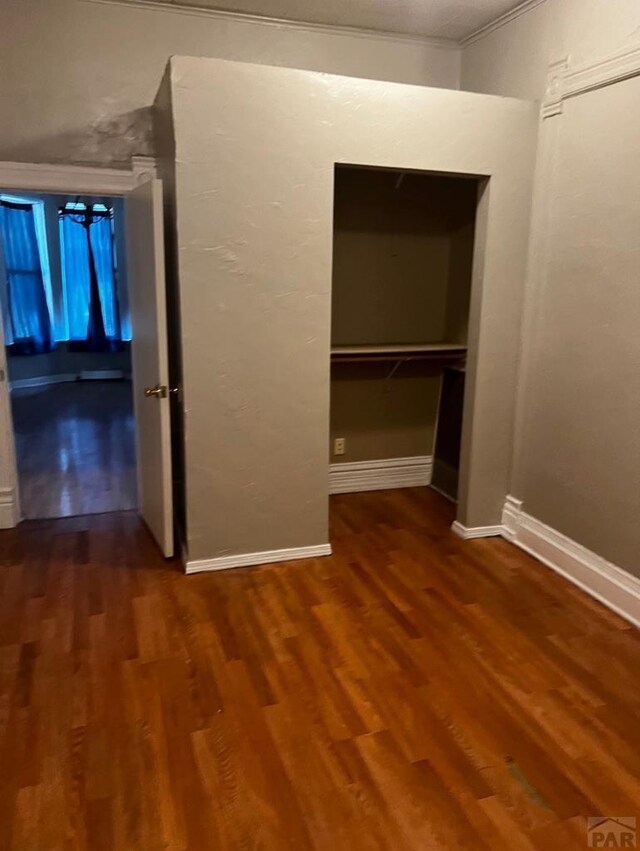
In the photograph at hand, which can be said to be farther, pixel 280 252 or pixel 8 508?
pixel 8 508

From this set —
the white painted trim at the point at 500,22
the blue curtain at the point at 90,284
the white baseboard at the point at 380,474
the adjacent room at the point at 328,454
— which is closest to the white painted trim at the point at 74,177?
the adjacent room at the point at 328,454

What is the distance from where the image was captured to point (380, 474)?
435 cm

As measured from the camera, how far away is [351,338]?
406cm

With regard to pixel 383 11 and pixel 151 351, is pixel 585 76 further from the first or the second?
pixel 151 351

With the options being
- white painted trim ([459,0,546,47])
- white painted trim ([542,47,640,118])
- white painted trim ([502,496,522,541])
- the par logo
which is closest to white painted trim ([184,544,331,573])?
white painted trim ([502,496,522,541])

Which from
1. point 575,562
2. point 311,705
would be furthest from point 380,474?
point 311,705

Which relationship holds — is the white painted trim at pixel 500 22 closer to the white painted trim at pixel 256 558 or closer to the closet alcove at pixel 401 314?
the closet alcove at pixel 401 314

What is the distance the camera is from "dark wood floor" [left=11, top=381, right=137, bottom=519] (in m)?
4.12

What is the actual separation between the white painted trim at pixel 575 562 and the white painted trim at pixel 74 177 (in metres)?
2.71

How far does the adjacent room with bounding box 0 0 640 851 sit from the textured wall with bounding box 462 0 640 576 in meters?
0.02

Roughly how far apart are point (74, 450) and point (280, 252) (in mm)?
3137

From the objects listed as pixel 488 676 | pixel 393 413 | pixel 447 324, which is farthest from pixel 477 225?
pixel 488 676

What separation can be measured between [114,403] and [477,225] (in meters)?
5.09

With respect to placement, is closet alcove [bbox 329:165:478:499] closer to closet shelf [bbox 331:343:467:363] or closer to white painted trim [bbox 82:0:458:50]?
closet shelf [bbox 331:343:467:363]
